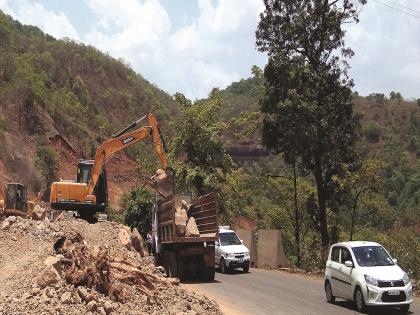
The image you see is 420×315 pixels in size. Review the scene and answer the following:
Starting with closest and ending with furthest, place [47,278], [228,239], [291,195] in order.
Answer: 1. [47,278]
2. [228,239]
3. [291,195]

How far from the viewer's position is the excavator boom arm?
24.2m

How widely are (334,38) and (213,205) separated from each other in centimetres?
1103

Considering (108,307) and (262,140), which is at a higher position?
(262,140)

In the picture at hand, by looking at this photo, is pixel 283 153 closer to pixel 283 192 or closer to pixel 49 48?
pixel 283 192

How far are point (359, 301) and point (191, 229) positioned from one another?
8.31 metres

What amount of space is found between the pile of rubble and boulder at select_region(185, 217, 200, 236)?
259 inches

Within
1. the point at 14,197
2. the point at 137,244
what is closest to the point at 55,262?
the point at 137,244

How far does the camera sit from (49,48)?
262 ft

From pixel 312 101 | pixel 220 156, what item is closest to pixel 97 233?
pixel 312 101

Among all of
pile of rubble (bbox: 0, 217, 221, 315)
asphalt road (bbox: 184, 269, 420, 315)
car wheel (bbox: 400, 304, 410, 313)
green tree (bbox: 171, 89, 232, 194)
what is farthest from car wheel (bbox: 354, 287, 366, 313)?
green tree (bbox: 171, 89, 232, 194)

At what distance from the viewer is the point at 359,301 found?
14.3 m

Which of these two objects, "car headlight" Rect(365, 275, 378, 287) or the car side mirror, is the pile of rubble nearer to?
"car headlight" Rect(365, 275, 378, 287)

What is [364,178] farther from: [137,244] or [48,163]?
[48,163]

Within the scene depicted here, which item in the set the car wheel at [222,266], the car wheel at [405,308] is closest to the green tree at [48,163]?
the car wheel at [222,266]
